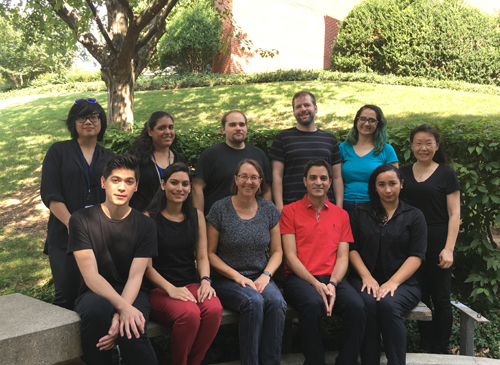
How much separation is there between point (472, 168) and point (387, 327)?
222 centimetres

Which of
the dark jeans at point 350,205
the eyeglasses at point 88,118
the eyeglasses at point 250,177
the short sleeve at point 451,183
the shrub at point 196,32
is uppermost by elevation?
the shrub at point 196,32

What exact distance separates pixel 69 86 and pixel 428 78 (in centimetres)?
2001

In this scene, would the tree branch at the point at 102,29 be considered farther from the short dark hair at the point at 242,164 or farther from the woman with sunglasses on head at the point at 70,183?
the short dark hair at the point at 242,164

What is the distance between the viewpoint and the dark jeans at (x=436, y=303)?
3.70 m

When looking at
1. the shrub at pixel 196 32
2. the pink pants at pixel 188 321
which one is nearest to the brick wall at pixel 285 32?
the shrub at pixel 196 32

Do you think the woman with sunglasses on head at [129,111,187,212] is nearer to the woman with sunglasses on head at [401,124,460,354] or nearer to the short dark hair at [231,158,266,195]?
the short dark hair at [231,158,266,195]

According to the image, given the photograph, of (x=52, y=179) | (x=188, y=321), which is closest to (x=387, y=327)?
(x=188, y=321)

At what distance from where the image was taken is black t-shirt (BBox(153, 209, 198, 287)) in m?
3.30

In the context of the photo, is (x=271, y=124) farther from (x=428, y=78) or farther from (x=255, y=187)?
(x=428, y=78)

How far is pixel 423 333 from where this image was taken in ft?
12.7

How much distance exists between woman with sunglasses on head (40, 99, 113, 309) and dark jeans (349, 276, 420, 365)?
2.28 metres

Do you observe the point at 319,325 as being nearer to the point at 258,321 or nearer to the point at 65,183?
the point at 258,321

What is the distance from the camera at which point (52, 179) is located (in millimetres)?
3246

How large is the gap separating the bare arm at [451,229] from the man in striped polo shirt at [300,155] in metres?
0.94
